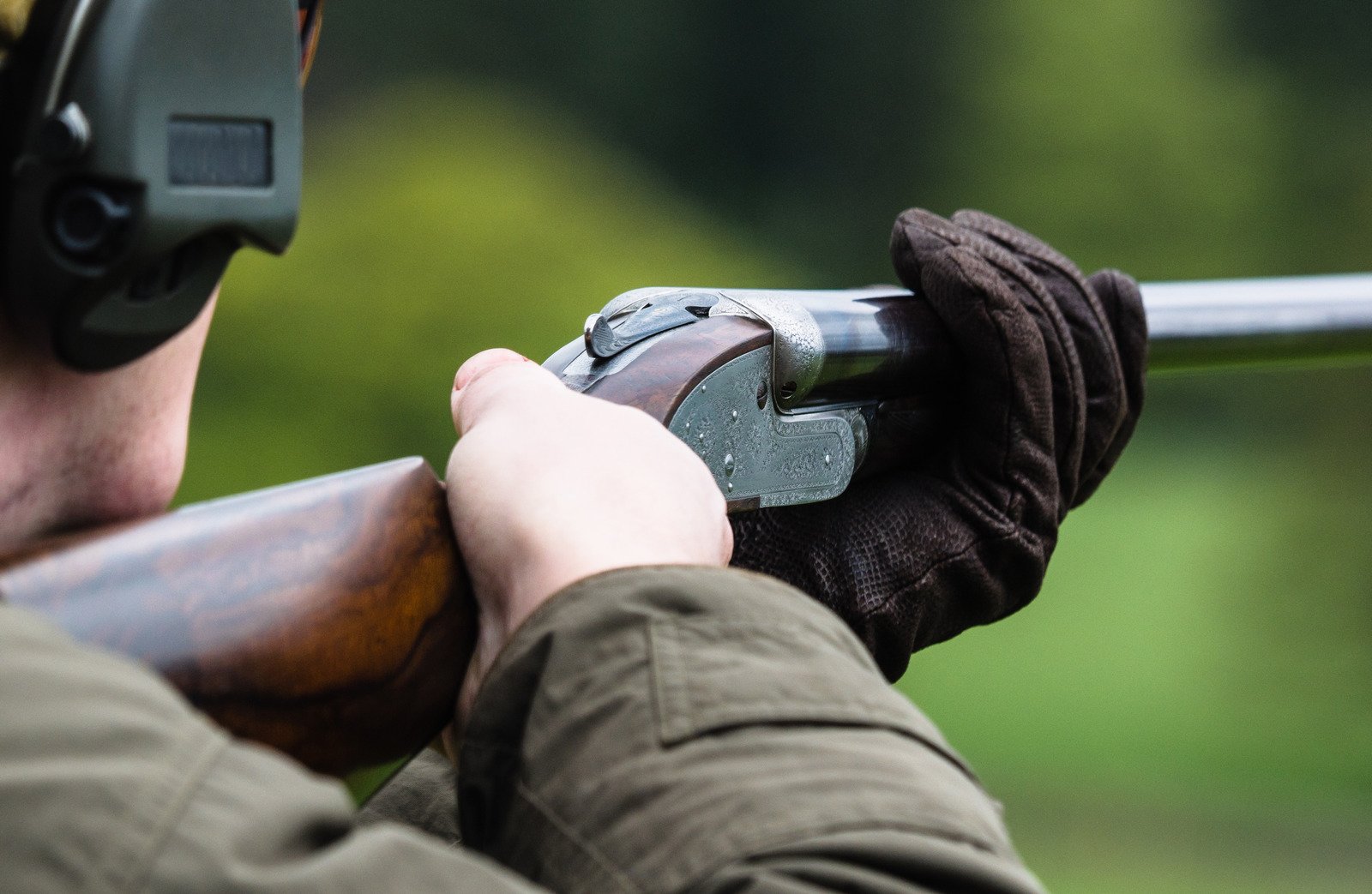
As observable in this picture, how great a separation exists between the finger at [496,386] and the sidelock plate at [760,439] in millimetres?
120

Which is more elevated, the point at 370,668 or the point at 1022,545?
the point at 370,668

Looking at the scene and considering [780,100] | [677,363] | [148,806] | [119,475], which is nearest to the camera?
[148,806]

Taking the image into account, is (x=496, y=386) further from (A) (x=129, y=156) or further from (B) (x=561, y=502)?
(A) (x=129, y=156)

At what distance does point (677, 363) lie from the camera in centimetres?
91

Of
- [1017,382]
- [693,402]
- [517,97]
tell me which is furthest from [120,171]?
[517,97]

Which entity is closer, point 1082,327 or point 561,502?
point 561,502

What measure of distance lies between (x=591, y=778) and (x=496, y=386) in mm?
330

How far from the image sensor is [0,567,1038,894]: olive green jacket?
36 centimetres

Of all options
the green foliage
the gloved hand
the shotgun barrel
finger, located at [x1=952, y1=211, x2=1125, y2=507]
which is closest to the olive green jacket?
the gloved hand

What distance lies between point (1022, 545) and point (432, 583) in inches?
24.2

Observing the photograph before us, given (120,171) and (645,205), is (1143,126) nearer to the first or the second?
(645,205)

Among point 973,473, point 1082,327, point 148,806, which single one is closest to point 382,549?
point 148,806

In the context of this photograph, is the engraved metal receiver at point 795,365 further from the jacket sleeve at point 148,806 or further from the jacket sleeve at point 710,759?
the jacket sleeve at point 148,806

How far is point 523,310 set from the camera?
178 inches
